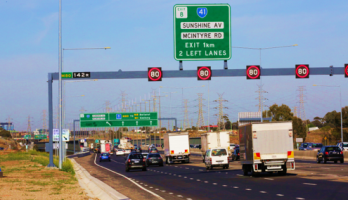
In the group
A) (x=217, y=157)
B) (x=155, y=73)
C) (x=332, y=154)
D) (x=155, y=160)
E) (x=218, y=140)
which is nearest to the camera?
(x=155, y=73)

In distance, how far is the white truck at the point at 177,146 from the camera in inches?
2063

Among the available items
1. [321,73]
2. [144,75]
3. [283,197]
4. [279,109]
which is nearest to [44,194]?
[283,197]

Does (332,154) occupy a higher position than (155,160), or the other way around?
(332,154)

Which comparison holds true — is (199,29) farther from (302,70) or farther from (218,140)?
(218,140)

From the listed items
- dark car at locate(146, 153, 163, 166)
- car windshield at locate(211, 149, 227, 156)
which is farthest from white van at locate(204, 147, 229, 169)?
dark car at locate(146, 153, 163, 166)

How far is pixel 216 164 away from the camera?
123ft

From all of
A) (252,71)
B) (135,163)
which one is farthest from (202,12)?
(135,163)

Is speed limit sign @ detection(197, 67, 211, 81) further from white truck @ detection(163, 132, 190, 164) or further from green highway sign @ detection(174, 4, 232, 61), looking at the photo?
white truck @ detection(163, 132, 190, 164)

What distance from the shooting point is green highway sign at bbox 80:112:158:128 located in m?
71.5

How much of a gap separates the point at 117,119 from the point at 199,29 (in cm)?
4695

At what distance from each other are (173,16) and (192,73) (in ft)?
12.8

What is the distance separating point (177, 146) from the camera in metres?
52.6

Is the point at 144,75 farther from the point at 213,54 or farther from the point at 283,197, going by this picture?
the point at 283,197

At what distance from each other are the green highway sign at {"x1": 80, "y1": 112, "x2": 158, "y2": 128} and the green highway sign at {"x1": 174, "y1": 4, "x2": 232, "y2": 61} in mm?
45547
